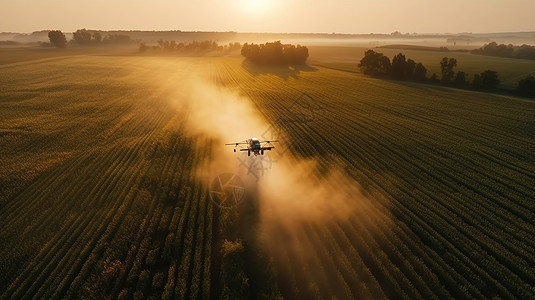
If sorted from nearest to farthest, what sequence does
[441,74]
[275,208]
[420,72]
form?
[275,208], [420,72], [441,74]

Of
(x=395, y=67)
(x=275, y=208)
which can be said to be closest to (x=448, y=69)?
(x=395, y=67)

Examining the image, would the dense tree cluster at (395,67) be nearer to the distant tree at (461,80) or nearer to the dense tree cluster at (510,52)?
the distant tree at (461,80)

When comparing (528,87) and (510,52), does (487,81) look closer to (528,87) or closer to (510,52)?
(528,87)

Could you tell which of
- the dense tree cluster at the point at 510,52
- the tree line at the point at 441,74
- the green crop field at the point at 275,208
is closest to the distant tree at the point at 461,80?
the tree line at the point at 441,74

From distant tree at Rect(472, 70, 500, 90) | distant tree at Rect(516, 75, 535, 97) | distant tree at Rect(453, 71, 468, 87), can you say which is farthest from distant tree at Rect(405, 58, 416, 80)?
distant tree at Rect(516, 75, 535, 97)

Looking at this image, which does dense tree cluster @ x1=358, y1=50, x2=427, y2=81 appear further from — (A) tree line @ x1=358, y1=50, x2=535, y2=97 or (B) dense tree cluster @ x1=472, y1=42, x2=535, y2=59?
(B) dense tree cluster @ x1=472, y1=42, x2=535, y2=59
